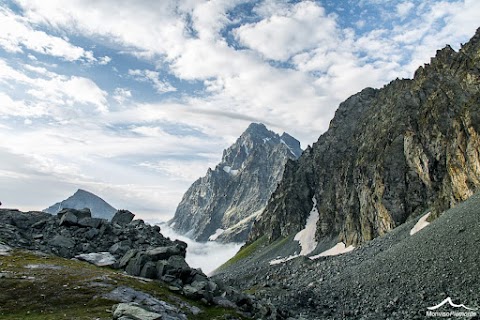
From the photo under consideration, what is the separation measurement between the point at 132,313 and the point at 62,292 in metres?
9.84

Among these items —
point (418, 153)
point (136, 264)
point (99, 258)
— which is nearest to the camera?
point (136, 264)

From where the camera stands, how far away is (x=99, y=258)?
4897cm

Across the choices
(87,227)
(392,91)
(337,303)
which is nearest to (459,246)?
(337,303)

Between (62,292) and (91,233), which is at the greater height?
(91,233)

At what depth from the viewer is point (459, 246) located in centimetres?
→ 5484

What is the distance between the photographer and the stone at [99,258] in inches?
1868

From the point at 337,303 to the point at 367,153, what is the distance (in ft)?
350

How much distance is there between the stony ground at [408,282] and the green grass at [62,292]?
17390 mm

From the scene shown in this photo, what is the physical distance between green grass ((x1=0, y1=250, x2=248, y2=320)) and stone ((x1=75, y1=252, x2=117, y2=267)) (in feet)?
11.6

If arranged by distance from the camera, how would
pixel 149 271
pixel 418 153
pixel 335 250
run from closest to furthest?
pixel 149 271, pixel 418 153, pixel 335 250

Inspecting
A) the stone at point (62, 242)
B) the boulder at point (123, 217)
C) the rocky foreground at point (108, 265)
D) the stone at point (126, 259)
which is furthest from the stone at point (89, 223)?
the stone at point (126, 259)

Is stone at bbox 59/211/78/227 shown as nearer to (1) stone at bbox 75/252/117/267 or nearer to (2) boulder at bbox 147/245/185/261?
(1) stone at bbox 75/252/117/267

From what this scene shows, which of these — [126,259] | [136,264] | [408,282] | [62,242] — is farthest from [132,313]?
[408,282]

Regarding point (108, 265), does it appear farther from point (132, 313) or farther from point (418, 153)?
point (418, 153)
